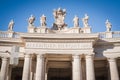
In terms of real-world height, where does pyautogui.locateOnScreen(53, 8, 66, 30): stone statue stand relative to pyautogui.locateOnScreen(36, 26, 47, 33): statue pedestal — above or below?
above

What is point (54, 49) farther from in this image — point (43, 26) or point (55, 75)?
point (55, 75)

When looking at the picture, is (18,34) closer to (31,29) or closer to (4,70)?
(31,29)

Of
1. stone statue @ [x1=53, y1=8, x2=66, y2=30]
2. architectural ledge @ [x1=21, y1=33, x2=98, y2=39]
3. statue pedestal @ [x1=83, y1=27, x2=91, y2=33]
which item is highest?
stone statue @ [x1=53, y1=8, x2=66, y2=30]

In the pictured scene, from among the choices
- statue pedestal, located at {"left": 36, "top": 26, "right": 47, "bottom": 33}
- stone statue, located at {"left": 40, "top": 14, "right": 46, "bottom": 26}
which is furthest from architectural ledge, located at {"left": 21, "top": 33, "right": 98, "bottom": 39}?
stone statue, located at {"left": 40, "top": 14, "right": 46, "bottom": 26}

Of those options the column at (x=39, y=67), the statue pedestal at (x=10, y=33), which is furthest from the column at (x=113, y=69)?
the statue pedestal at (x=10, y=33)

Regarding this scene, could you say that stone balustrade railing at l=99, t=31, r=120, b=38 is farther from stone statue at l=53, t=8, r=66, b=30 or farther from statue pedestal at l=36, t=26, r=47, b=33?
statue pedestal at l=36, t=26, r=47, b=33

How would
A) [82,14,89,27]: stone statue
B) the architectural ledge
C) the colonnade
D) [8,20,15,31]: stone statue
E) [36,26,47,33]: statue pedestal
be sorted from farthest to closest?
[8,20,15,31]: stone statue → [82,14,89,27]: stone statue → [36,26,47,33]: statue pedestal → the architectural ledge → the colonnade

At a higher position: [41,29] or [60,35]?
[41,29]

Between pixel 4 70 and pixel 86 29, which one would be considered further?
pixel 86 29

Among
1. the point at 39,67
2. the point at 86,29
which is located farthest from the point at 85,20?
the point at 39,67

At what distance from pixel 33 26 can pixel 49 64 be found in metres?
6.54

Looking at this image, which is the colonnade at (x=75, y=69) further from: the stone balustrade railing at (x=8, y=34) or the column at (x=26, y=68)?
the stone balustrade railing at (x=8, y=34)

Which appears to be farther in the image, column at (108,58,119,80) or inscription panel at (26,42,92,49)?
inscription panel at (26,42,92,49)

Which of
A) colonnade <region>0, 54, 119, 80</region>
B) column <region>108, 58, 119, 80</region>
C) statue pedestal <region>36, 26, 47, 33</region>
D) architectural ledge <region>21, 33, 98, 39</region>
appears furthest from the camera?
statue pedestal <region>36, 26, 47, 33</region>
